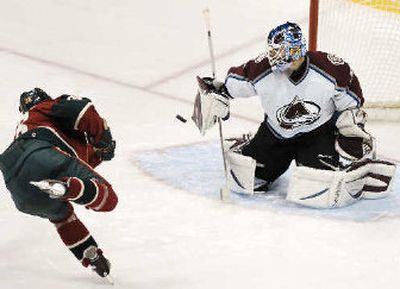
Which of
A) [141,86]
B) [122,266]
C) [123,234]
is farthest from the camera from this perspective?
[141,86]

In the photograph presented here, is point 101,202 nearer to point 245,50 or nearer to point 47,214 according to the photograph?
point 47,214

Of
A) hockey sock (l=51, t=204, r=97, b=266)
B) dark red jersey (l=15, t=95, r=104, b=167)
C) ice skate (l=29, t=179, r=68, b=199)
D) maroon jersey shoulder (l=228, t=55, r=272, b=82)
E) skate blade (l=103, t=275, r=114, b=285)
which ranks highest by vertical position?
dark red jersey (l=15, t=95, r=104, b=167)

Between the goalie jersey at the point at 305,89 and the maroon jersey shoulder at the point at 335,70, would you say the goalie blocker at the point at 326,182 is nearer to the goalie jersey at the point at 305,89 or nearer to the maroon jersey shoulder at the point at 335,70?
the goalie jersey at the point at 305,89

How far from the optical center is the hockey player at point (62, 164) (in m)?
2.53

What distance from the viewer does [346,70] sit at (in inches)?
128

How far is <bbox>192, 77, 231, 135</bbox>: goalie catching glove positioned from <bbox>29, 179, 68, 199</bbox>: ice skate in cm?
109

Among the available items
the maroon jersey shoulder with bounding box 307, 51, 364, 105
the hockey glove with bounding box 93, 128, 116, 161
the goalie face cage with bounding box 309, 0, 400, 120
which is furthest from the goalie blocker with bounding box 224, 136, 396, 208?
the goalie face cage with bounding box 309, 0, 400, 120

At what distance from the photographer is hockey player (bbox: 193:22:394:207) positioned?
3.23 meters

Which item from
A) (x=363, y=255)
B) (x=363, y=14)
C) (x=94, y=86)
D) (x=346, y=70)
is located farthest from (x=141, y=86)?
(x=363, y=255)

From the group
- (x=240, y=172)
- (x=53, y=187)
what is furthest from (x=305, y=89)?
(x=53, y=187)

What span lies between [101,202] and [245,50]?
2.84 metres

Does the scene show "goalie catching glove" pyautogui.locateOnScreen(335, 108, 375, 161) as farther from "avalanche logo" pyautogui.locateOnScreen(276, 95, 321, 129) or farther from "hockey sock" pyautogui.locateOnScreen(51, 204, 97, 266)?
"hockey sock" pyautogui.locateOnScreen(51, 204, 97, 266)

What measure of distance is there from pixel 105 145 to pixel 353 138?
1067mm

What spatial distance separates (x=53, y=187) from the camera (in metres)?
2.38
